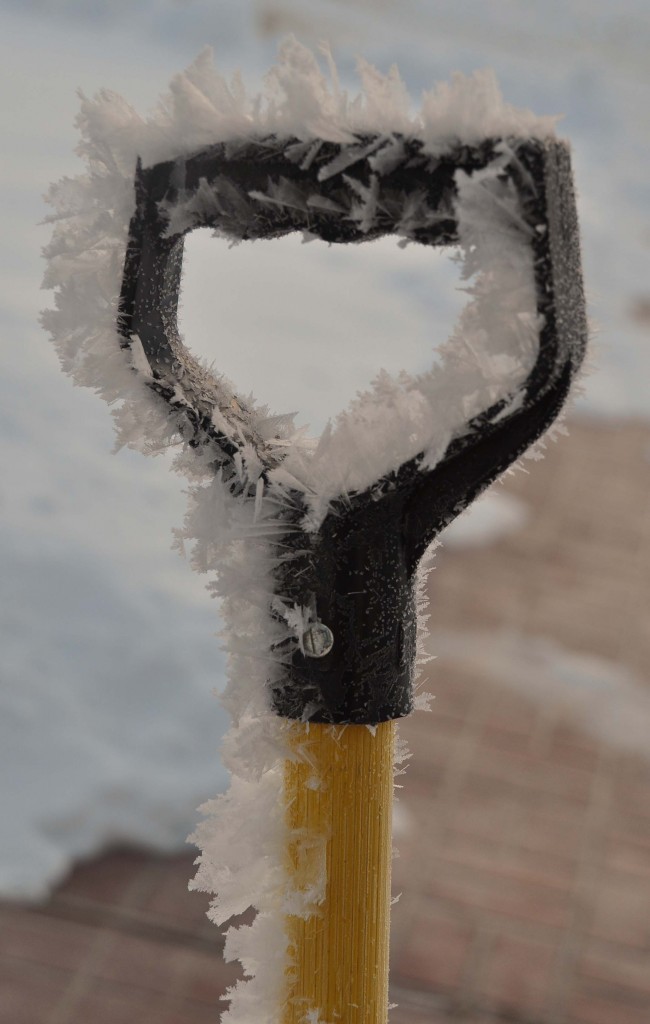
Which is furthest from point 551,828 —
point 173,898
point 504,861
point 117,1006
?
point 117,1006

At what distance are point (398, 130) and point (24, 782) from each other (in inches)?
61.8

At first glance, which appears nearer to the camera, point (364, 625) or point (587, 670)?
point (364, 625)

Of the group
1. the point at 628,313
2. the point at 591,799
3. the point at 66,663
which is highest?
the point at 628,313

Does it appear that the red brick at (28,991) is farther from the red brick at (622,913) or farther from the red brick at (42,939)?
the red brick at (622,913)

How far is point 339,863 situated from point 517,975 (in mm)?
1176

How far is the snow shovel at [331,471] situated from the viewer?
14.3 inches

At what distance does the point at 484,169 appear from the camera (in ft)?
1.14

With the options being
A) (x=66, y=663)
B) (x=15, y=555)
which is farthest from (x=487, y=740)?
(x=15, y=555)

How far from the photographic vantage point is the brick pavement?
1461 millimetres

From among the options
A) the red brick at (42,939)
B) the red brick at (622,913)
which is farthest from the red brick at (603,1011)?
the red brick at (42,939)

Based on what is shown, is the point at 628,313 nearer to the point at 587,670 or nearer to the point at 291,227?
the point at 587,670

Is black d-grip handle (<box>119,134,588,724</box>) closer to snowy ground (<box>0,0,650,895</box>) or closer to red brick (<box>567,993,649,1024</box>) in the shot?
snowy ground (<box>0,0,650,895</box>)

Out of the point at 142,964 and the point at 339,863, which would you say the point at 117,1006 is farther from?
the point at 339,863

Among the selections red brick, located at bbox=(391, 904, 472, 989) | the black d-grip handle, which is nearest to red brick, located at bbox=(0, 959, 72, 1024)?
red brick, located at bbox=(391, 904, 472, 989)
